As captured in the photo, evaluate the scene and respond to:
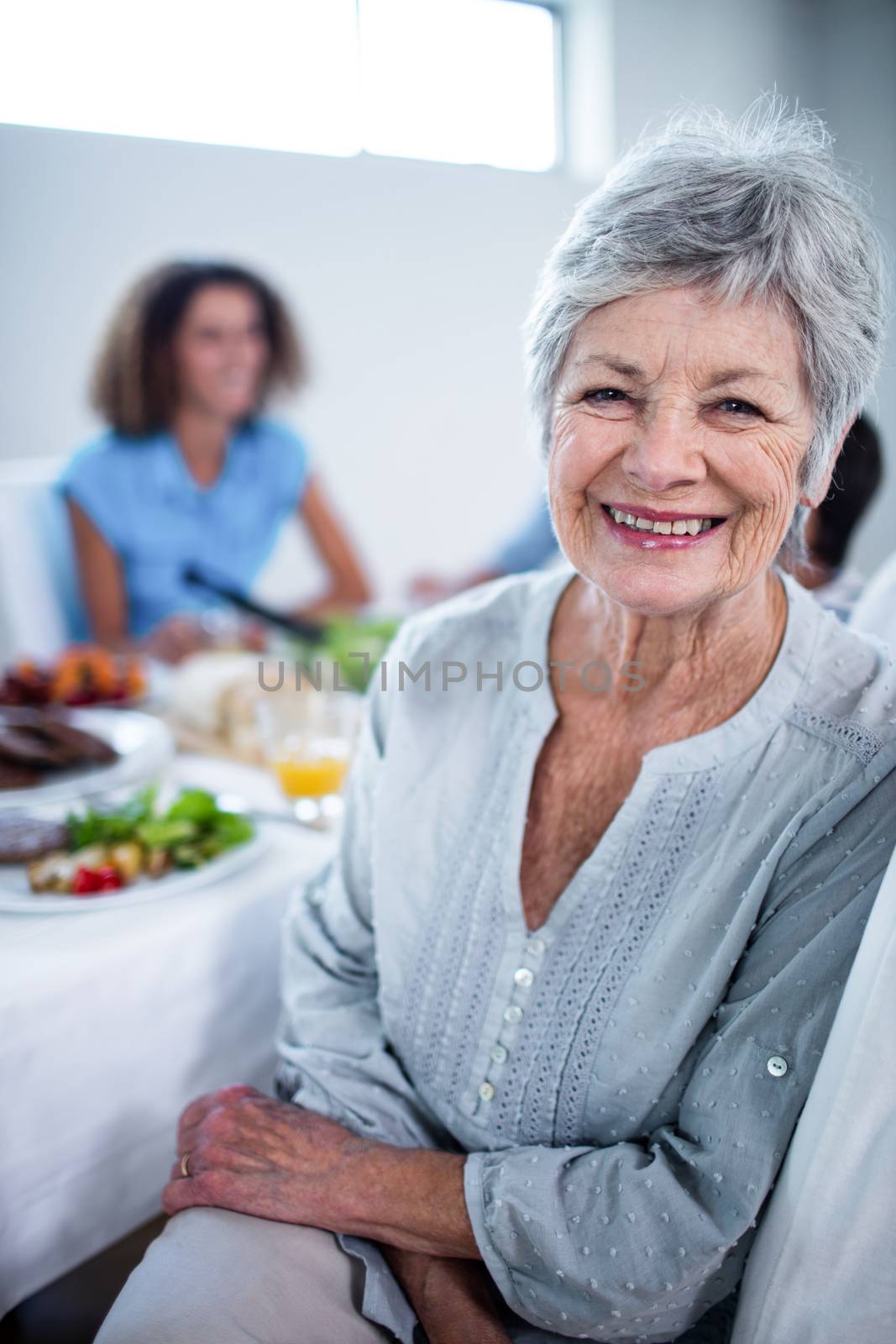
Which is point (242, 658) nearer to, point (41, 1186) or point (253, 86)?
point (41, 1186)

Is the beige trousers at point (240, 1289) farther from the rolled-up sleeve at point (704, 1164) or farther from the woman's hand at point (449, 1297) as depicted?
Result: the rolled-up sleeve at point (704, 1164)

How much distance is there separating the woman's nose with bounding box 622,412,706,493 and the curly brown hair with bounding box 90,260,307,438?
2.93 meters

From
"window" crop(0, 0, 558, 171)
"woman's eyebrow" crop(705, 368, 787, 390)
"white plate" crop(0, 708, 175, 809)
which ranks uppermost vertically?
"window" crop(0, 0, 558, 171)

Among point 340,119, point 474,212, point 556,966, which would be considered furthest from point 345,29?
point 556,966

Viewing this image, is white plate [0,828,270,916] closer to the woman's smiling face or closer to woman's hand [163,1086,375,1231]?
woman's hand [163,1086,375,1231]

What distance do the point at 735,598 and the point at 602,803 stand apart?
0.26 metres

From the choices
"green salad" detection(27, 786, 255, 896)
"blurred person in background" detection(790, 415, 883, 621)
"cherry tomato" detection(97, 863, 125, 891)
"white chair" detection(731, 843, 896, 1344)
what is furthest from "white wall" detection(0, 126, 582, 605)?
"white chair" detection(731, 843, 896, 1344)

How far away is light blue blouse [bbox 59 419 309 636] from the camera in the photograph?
10.8 feet

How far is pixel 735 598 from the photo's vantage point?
3.24 feet

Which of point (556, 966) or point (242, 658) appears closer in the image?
point (556, 966)

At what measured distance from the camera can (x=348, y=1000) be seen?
45.0 inches

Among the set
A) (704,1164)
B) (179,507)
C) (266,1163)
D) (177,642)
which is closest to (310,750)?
(266,1163)

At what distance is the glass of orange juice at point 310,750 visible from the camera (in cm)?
142

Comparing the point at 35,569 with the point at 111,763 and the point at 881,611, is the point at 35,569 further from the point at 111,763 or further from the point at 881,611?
the point at 881,611
